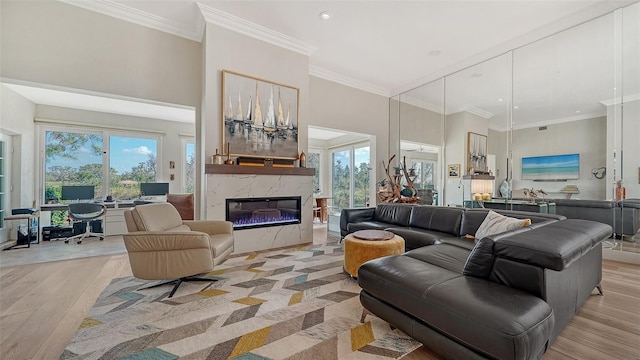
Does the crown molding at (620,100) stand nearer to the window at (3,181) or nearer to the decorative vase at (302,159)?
the decorative vase at (302,159)

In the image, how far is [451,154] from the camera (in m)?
5.48

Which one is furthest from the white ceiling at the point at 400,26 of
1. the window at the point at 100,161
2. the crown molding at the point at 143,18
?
the window at the point at 100,161

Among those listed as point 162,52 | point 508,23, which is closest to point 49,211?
point 162,52

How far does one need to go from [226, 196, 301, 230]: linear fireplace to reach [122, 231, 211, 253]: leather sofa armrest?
4.25ft

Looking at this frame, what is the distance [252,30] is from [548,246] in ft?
14.3

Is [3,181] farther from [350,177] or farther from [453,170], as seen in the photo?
[453,170]

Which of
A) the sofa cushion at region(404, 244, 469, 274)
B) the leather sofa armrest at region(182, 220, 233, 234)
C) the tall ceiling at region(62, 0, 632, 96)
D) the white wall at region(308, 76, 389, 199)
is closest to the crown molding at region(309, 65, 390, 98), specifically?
the white wall at region(308, 76, 389, 199)

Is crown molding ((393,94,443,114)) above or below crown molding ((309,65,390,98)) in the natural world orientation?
below

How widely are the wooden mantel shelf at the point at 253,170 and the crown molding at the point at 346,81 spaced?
2208mm

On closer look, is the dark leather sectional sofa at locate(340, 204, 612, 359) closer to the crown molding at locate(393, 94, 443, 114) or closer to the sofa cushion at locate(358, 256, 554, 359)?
the sofa cushion at locate(358, 256, 554, 359)

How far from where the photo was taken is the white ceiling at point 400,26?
11.1 ft

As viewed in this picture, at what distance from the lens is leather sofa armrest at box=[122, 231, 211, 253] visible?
240cm

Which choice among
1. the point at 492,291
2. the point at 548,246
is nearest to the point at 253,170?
the point at 492,291

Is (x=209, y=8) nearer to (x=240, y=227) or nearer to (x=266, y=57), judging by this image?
(x=266, y=57)
